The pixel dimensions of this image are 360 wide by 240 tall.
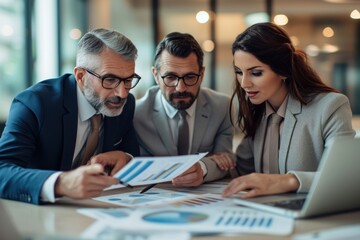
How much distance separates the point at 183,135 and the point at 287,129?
2.03ft

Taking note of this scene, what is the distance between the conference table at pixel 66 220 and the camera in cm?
128

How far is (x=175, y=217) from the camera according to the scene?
1389mm

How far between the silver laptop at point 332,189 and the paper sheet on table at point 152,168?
0.74ft

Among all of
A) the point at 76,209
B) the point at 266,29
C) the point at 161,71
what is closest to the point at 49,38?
the point at 161,71

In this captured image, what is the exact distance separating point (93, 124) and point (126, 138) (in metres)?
0.25

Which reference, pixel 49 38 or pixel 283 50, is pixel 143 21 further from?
pixel 283 50

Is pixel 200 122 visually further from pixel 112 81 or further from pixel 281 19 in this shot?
pixel 281 19

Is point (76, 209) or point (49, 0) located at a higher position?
point (49, 0)

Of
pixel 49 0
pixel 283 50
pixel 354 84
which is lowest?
pixel 354 84

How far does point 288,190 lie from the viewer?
1.79 metres

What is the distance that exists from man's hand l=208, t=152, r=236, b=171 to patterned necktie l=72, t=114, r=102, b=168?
0.54 metres

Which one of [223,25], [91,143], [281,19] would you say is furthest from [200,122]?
[281,19]

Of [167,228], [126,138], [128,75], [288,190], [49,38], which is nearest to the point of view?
[167,228]

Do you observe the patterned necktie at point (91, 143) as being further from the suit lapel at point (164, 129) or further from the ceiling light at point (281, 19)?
the ceiling light at point (281, 19)
